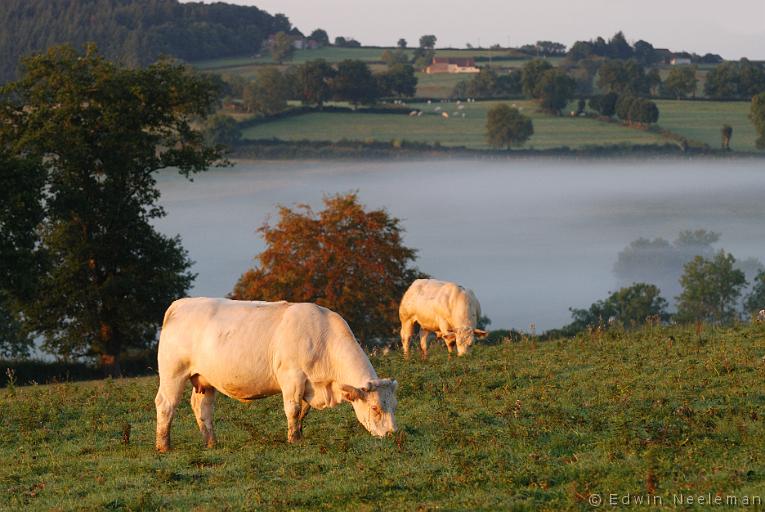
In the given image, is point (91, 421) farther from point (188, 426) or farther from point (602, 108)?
point (602, 108)

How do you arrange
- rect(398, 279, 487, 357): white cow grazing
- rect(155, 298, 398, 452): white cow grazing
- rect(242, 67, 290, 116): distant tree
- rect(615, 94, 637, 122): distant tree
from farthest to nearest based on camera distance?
rect(615, 94, 637, 122): distant tree
rect(242, 67, 290, 116): distant tree
rect(398, 279, 487, 357): white cow grazing
rect(155, 298, 398, 452): white cow grazing

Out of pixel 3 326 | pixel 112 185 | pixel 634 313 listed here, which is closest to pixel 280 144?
pixel 634 313

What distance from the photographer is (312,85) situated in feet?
578

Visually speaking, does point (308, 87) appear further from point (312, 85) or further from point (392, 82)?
point (392, 82)

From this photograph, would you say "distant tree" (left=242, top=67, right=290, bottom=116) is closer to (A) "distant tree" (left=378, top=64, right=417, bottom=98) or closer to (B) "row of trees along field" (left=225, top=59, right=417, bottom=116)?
(B) "row of trees along field" (left=225, top=59, right=417, bottom=116)

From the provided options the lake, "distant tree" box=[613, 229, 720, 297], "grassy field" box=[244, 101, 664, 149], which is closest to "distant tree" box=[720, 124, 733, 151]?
the lake

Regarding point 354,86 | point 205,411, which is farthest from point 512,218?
point 205,411

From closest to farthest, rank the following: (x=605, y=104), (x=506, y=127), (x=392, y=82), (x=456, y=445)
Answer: (x=456, y=445) < (x=506, y=127) < (x=605, y=104) < (x=392, y=82)

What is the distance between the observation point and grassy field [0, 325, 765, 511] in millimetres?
11602

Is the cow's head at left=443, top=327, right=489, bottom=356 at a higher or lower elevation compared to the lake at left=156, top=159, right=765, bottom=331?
higher

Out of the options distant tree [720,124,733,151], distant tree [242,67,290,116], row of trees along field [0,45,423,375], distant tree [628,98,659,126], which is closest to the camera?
row of trees along field [0,45,423,375]

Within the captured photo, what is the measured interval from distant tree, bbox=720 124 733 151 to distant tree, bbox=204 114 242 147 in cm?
7704

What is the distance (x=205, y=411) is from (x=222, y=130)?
448ft

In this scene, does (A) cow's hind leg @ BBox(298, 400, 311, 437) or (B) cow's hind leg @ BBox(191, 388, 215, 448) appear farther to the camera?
(B) cow's hind leg @ BBox(191, 388, 215, 448)
